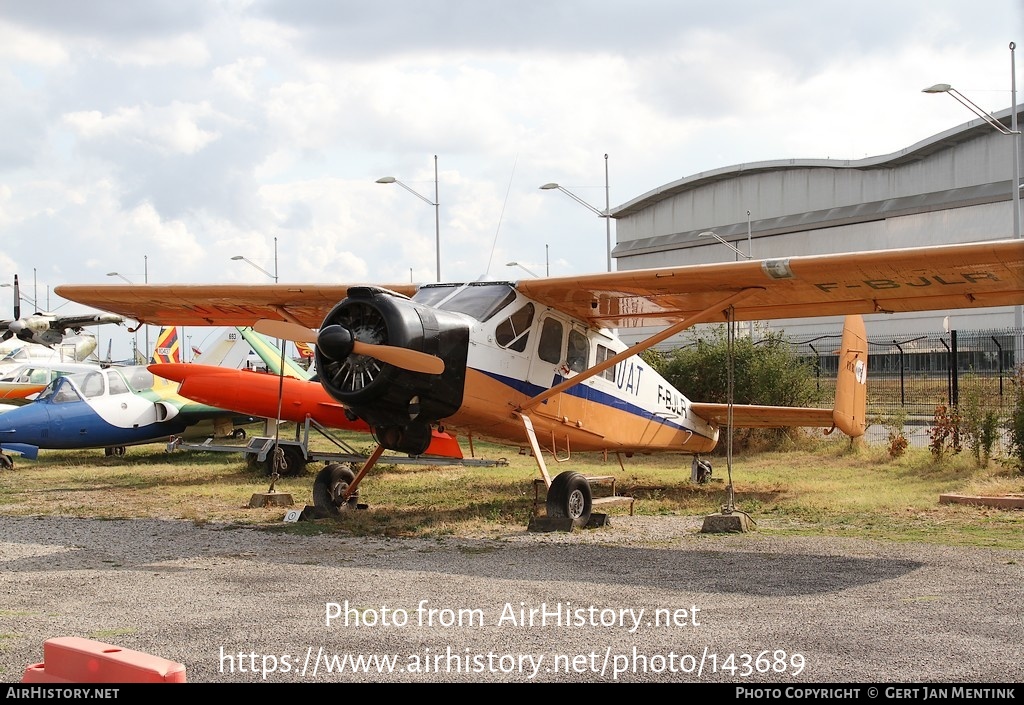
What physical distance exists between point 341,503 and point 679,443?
5910 mm

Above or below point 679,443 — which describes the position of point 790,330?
above

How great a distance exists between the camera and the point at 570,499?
10.9 m

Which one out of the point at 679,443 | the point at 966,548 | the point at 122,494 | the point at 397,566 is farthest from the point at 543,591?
the point at 122,494

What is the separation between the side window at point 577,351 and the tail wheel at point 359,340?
3488 millimetres

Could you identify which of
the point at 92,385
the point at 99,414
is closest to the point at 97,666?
the point at 99,414

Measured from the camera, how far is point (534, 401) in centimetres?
1145

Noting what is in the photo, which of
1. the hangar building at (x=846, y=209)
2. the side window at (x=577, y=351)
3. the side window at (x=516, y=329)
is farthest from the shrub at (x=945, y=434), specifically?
the hangar building at (x=846, y=209)

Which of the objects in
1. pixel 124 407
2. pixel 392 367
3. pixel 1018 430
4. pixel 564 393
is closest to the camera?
pixel 392 367

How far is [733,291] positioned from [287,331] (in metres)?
5.05

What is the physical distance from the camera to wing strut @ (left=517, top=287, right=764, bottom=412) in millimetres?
10984

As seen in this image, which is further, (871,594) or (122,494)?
(122,494)

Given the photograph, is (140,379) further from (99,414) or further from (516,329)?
(516,329)

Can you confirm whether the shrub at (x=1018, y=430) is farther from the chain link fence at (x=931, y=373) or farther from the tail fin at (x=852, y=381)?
the tail fin at (x=852, y=381)
